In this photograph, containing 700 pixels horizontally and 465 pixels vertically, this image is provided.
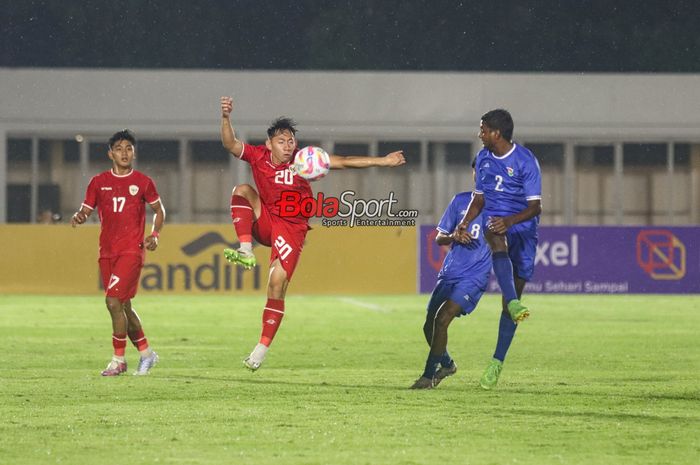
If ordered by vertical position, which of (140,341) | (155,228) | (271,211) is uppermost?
(271,211)

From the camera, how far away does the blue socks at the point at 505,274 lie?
451 inches

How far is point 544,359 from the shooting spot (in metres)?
14.9

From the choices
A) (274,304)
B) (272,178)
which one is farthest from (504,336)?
(272,178)

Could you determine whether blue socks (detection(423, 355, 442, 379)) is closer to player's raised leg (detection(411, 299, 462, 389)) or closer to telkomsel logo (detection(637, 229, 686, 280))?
player's raised leg (detection(411, 299, 462, 389))

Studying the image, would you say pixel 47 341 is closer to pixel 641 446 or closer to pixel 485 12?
pixel 641 446

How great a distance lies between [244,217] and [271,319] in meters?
0.83

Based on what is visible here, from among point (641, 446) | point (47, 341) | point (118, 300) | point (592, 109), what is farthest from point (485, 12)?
point (641, 446)

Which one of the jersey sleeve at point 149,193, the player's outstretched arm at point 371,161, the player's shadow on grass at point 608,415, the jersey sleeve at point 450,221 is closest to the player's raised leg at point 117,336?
the jersey sleeve at point 149,193

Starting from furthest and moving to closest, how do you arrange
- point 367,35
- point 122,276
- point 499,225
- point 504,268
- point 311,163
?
point 367,35 → point 122,276 → point 311,163 → point 504,268 → point 499,225

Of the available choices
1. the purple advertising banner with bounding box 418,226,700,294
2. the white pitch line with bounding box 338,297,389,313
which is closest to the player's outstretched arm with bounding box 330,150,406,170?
the white pitch line with bounding box 338,297,389,313

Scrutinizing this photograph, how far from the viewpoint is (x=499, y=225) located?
11.4m

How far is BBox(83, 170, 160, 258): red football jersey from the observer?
12.7 metres

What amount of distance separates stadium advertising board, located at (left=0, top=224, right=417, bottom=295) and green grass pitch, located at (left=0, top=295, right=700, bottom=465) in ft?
25.8

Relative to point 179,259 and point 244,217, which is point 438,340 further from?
point 179,259
